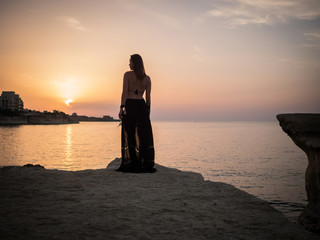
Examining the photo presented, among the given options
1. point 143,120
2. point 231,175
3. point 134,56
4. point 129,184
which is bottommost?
point 231,175

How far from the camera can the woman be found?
7328 mm

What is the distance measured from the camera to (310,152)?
14.3 ft

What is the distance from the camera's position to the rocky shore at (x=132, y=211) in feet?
9.68

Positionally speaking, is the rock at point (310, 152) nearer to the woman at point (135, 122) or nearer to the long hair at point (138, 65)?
the woman at point (135, 122)

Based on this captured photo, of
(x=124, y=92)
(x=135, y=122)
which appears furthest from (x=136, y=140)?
(x=124, y=92)

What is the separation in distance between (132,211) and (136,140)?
391cm

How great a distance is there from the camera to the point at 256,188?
11852mm

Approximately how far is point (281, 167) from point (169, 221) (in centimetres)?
1731

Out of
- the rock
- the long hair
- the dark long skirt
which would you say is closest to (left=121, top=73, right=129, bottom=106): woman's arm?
the dark long skirt

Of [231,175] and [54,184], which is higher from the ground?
[54,184]

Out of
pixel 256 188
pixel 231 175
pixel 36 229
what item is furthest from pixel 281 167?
pixel 36 229

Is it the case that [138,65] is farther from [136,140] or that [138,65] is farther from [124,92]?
A: [136,140]

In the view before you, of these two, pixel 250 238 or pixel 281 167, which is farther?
pixel 281 167

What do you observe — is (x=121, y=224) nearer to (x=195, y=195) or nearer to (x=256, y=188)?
(x=195, y=195)
